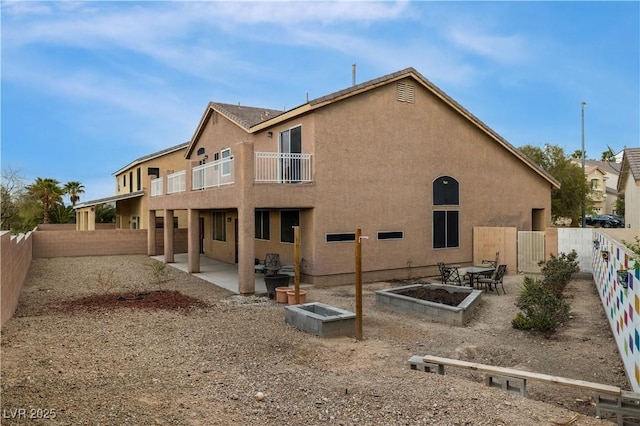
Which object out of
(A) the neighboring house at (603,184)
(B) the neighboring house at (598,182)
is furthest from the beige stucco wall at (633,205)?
(B) the neighboring house at (598,182)

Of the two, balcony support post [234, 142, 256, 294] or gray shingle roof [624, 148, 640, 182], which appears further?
gray shingle roof [624, 148, 640, 182]

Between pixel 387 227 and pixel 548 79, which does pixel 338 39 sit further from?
pixel 548 79

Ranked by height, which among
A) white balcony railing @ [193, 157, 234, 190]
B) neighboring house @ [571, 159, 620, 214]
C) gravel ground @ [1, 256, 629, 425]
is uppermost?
neighboring house @ [571, 159, 620, 214]

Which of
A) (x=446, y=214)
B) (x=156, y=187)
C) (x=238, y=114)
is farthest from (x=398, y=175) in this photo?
(x=156, y=187)

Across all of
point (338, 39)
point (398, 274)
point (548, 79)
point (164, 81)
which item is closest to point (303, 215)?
point (398, 274)

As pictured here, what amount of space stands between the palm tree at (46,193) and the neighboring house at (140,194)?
31.6 ft

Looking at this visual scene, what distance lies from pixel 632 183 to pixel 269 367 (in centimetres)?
1960

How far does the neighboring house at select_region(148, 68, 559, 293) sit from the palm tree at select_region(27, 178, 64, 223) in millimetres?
29167

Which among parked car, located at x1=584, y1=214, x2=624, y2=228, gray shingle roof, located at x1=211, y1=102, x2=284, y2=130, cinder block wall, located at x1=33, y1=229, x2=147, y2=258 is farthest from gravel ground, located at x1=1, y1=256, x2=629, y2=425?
parked car, located at x1=584, y1=214, x2=624, y2=228

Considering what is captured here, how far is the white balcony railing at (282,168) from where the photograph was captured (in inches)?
595

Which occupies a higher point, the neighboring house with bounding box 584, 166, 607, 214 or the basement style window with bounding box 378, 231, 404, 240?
the neighboring house with bounding box 584, 166, 607, 214

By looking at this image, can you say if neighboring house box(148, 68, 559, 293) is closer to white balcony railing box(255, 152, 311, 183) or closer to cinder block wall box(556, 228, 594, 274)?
white balcony railing box(255, 152, 311, 183)

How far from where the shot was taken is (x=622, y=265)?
24.8ft

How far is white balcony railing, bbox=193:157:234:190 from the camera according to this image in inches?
616
